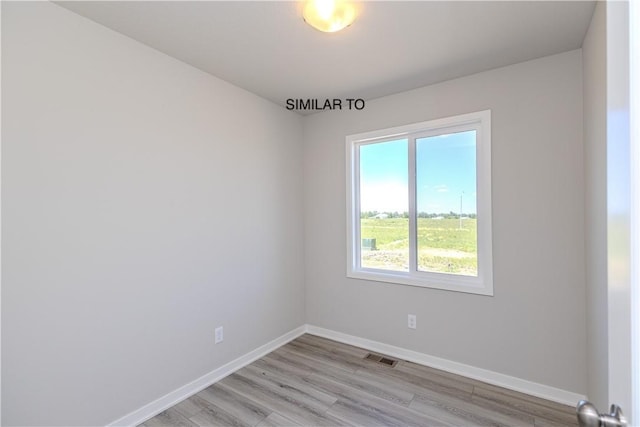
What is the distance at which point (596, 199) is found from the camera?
161cm

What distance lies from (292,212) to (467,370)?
221cm

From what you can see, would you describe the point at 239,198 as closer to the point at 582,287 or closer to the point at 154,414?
the point at 154,414

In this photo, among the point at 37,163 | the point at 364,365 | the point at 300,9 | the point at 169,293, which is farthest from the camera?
the point at 364,365

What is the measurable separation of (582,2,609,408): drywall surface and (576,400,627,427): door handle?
3.38 ft

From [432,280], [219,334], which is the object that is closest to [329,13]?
[432,280]

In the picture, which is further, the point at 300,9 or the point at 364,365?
the point at 364,365

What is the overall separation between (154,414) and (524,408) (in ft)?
8.39

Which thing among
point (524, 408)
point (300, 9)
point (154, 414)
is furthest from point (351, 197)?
point (154, 414)

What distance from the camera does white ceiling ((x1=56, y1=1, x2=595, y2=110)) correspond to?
164 cm

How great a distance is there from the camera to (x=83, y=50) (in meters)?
1.69

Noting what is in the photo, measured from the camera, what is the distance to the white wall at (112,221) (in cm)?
148

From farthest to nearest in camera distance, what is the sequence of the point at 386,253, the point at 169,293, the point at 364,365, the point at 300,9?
1. the point at 386,253
2. the point at 364,365
3. the point at 169,293
4. the point at 300,9

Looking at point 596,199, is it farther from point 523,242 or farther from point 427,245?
point 427,245

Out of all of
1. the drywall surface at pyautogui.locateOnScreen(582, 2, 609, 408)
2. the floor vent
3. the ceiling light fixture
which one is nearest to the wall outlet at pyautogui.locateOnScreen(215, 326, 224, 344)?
the floor vent
